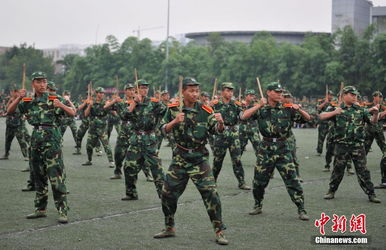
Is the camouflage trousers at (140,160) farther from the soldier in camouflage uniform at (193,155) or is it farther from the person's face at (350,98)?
the person's face at (350,98)

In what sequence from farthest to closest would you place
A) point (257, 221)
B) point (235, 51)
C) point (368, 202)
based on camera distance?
1. point (235, 51)
2. point (368, 202)
3. point (257, 221)

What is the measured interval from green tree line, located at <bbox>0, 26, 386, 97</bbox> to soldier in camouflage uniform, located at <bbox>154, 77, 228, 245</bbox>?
35.2 m

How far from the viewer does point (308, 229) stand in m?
8.70

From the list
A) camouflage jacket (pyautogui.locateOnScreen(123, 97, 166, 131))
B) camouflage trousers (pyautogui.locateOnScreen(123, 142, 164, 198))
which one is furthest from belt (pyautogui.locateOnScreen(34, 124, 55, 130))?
camouflage jacket (pyautogui.locateOnScreen(123, 97, 166, 131))

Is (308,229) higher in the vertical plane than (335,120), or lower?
lower

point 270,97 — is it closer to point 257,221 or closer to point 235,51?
point 257,221

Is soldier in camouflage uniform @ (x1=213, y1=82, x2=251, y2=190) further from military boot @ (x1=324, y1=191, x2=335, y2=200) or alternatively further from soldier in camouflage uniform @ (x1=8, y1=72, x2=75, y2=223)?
soldier in camouflage uniform @ (x1=8, y1=72, x2=75, y2=223)

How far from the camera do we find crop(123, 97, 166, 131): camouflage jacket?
10969mm

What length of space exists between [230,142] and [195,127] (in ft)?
16.0

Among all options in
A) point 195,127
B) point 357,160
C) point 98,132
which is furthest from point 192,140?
point 98,132

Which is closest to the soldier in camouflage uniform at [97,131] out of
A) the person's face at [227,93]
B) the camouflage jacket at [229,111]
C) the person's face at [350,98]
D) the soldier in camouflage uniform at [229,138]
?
the camouflage jacket at [229,111]

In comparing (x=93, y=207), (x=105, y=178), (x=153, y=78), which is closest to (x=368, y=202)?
(x=93, y=207)

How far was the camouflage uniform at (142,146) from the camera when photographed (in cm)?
1063

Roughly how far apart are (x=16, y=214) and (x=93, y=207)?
4.48ft
